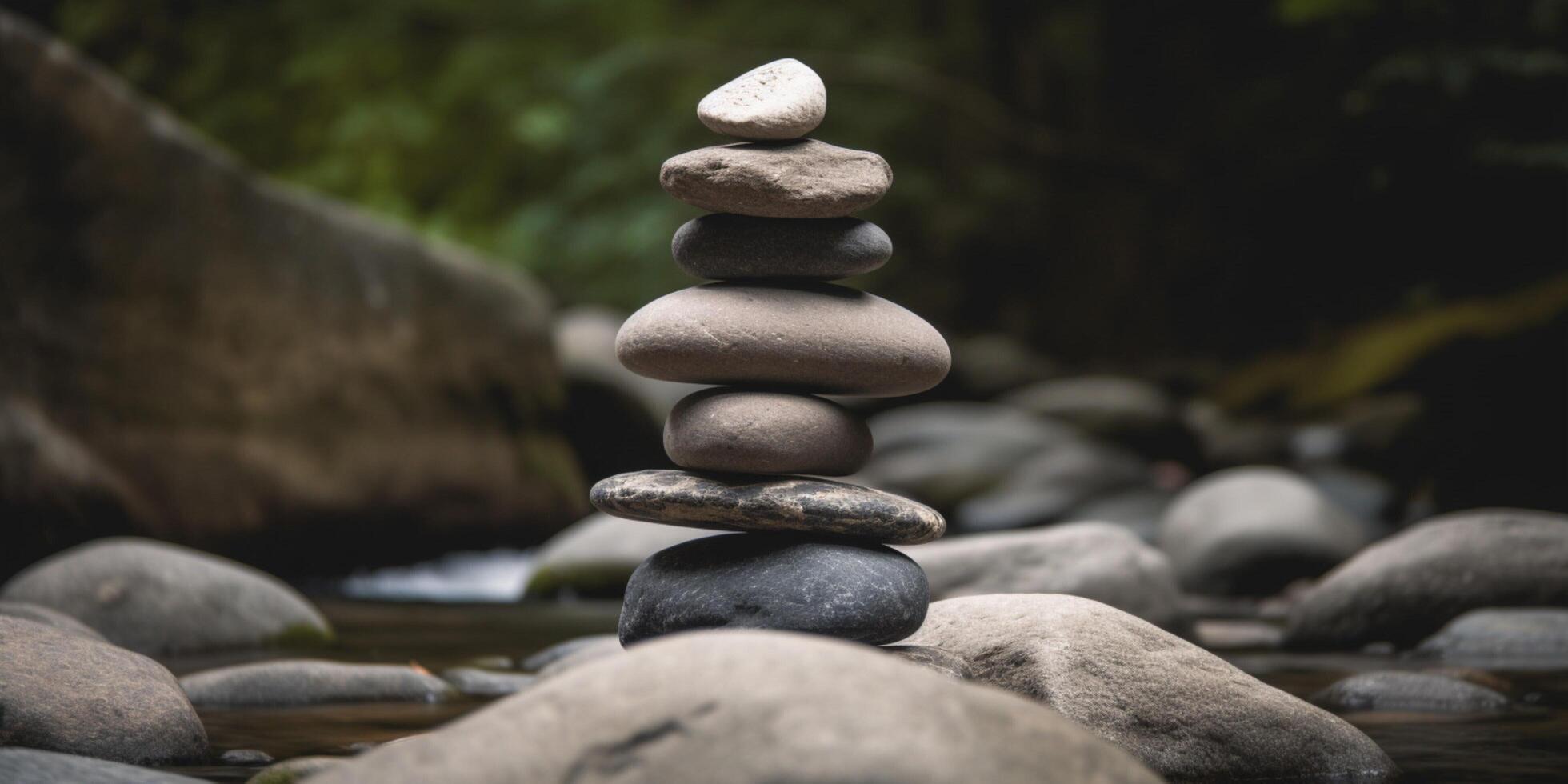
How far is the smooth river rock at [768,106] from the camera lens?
13.4 feet

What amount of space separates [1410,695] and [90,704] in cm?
402

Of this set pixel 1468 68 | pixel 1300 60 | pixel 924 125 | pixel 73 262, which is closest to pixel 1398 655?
pixel 1468 68

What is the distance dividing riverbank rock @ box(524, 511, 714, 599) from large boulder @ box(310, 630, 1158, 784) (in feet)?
19.8

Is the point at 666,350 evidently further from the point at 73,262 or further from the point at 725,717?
the point at 73,262

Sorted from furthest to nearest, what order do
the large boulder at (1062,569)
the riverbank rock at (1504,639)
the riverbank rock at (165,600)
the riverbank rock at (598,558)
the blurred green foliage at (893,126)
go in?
1. the blurred green foliage at (893,126)
2. the riverbank rock at (598,558)
3. the large boulder at (1062,569)
4. the riverbank rock at (165,600)
5. the riverbank rock at (1504,639)

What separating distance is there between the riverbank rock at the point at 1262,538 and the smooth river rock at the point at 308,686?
5.40m

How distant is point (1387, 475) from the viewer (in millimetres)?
11320

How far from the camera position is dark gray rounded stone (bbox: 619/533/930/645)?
3922 mm

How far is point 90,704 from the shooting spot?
12.4 feet

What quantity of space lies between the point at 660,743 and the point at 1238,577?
23.4ft

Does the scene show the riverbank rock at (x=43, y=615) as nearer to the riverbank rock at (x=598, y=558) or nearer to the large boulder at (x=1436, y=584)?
the riverbank rock at (x=598, y=558)

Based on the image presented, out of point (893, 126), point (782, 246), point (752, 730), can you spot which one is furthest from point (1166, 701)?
point (893, 126)

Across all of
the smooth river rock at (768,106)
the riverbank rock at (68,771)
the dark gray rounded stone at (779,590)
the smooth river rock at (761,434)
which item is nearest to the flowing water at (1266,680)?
the riverbank rock at (68,771)

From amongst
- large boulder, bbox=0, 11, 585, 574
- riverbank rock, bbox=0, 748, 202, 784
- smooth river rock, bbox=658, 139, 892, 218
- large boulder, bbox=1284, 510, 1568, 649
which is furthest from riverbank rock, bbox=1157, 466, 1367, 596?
riverbank rock, bbox=0, 748, 202, 784
